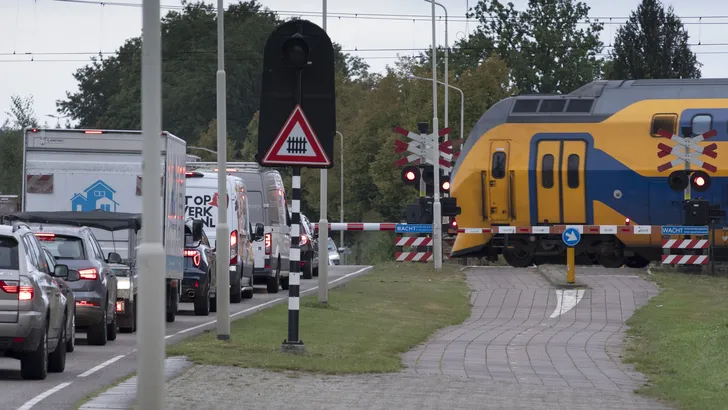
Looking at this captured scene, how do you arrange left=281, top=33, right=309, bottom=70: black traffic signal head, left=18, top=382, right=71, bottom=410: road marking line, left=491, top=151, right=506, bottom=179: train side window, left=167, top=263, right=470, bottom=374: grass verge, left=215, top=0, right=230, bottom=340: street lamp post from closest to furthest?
left=18, top=382, right=71, bottom=410: road marking line, left=167, top=263, right=470, bottom=374: grass verge, left=281, top=33, right=309, bottom=70: black traffic signal head, left=215, top=0, right=230, bottom=340: street lamp post, left=491, top=151, right=506, bottom=179: train side window

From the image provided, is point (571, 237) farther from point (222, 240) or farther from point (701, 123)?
point (222, 240)

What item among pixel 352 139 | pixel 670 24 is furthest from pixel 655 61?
pixel 352 139

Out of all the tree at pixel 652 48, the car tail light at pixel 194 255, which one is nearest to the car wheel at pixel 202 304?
the car tail light at pixel 194 255

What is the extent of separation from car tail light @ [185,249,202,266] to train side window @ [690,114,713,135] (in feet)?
57.0

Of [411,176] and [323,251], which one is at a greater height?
[411,176]

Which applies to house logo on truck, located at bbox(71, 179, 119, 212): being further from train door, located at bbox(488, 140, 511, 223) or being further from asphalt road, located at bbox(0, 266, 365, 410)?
train door, located at bbox(488, 140, 511, 223)

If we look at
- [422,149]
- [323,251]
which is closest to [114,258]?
[323,251]

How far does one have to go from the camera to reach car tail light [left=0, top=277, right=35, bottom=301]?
1559 cm

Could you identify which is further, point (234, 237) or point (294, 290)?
point (234, 237)

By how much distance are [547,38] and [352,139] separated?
64.8 ft

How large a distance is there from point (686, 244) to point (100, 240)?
62.7ft

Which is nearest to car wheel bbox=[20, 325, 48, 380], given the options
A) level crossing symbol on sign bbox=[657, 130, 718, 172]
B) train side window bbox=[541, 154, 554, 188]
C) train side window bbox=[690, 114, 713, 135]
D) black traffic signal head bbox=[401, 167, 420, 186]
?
black traffic signal head bbox=[401, 167, 420, 186]

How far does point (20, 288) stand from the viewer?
15656mm

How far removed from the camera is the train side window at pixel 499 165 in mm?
41656
